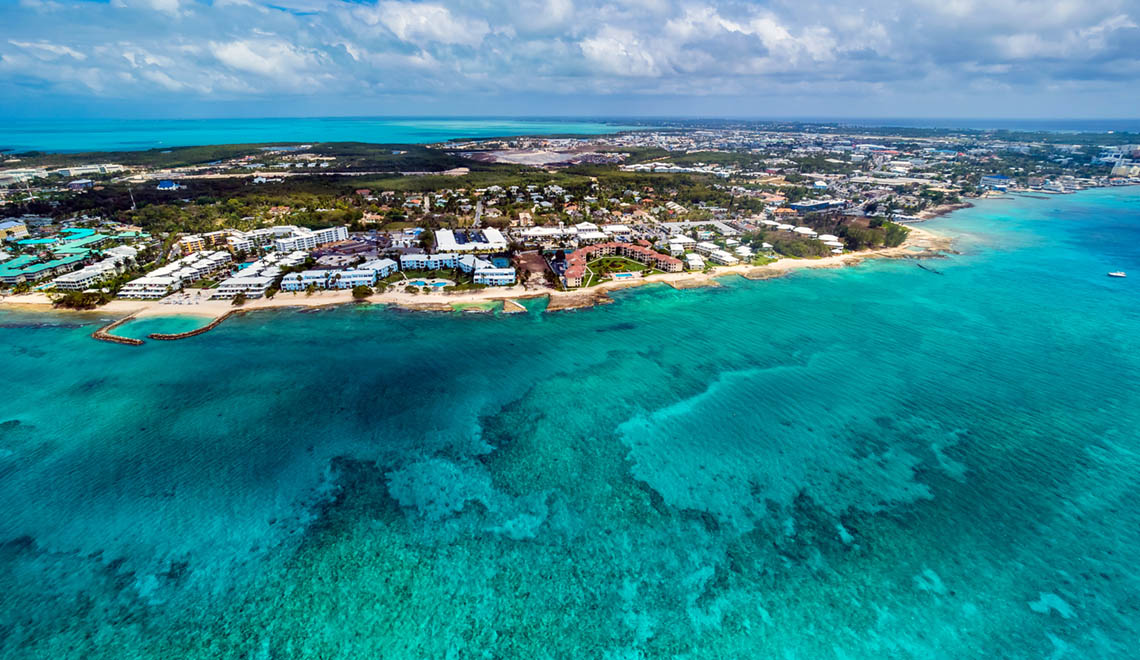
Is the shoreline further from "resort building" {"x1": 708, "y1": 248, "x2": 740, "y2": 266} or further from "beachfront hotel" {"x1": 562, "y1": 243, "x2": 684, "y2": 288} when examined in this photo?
"resort building" {"x1": 708, "y1": 248, "x2": 740, "y2": 266}

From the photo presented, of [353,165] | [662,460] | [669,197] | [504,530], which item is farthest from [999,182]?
[353,165]

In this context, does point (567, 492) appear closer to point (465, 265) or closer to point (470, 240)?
point (465, 265)

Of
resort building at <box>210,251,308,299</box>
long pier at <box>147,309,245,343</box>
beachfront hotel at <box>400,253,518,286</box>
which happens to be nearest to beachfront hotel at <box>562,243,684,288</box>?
beachfront hotel at <box>400,253,518,286</box>

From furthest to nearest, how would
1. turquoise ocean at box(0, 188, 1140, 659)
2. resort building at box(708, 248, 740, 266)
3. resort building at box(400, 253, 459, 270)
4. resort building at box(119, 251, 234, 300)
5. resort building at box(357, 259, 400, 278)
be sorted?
resort building at box(708, 248, 740, 266) → resort building at box(400, 253, 459, 270) → resort building at box(357, 259, 400, 278) → resort building at box(119, 251, 234, 300) → turquoise ocean at box(0, 188, 1140, 659)

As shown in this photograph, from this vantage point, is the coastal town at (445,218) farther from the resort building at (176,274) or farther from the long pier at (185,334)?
the long pier at (185,334)

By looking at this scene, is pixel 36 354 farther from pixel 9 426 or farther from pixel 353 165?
pixel 353 165

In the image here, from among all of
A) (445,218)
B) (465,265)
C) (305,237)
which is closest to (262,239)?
(305,237)
